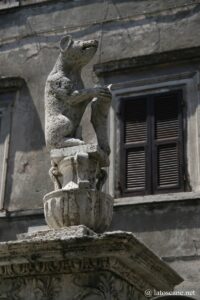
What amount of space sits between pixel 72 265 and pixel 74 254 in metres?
A: 0.12

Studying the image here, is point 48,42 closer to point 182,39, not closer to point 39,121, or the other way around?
point 39,121

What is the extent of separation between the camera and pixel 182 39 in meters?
10.1

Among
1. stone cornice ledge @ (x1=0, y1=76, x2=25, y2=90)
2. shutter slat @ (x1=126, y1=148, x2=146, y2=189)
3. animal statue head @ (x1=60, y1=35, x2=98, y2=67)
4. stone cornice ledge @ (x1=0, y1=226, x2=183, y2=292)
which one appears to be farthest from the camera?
stone cornice ledge @ (x1=0, y1=76, x2=25, y2=90)

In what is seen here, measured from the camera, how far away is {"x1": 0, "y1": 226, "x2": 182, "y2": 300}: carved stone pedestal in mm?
4820

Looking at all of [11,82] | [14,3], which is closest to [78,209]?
[11,82]

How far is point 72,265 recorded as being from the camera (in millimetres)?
4934

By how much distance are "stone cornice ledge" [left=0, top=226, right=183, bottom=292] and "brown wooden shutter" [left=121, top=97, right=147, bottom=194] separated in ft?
14.1

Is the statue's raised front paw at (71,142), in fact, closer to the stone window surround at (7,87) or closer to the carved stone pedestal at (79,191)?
the carved stone pedestal at (79,191)

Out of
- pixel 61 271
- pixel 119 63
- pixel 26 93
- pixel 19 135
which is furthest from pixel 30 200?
pixel 61 271

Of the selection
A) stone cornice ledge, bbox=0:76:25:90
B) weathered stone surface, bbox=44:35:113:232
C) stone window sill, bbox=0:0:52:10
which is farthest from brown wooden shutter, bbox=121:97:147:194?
weathered stone surface, bbox=44:35:113:232

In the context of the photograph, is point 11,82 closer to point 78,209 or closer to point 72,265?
point 78,209

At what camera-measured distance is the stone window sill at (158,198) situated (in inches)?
353

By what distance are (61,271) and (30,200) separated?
5167mm

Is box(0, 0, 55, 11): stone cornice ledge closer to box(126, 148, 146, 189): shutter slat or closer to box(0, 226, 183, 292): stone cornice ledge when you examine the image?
box(126, 148, 146, 189): shutter slat
